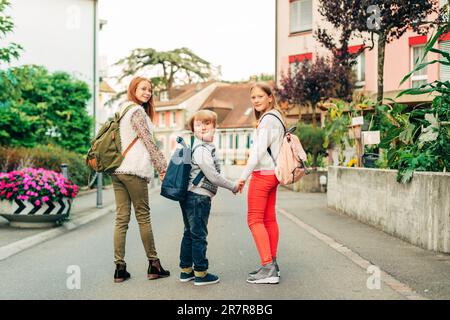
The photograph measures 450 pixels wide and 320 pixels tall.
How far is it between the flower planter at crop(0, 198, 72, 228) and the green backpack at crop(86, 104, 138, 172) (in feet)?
15.8

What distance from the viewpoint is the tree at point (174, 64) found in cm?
4928

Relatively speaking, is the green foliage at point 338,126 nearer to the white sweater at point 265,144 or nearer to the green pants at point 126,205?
the white sweater at point 265,144

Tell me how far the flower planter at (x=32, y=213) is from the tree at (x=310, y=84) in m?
15.5

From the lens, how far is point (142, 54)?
1935 inches

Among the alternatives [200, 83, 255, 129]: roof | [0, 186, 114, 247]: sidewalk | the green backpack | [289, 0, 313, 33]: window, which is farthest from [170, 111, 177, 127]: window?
the green backpack

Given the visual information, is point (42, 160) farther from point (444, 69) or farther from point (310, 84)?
point (444, 69)

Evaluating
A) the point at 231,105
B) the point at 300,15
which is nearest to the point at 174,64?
the point at 231,105

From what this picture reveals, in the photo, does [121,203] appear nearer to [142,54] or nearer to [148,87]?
[148,87]

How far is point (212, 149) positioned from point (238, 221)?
21.4 ft

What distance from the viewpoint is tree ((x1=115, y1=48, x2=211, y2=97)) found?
162ft

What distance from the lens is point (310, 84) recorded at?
25156mm

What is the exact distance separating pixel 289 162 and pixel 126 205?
1.57 meters

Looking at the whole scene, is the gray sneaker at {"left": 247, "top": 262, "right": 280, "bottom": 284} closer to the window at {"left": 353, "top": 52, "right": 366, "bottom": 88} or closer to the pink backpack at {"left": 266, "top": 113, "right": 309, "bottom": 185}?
the pink backpack at {"left": 266, "top": 113, "right": 309, "bottom": 185}
